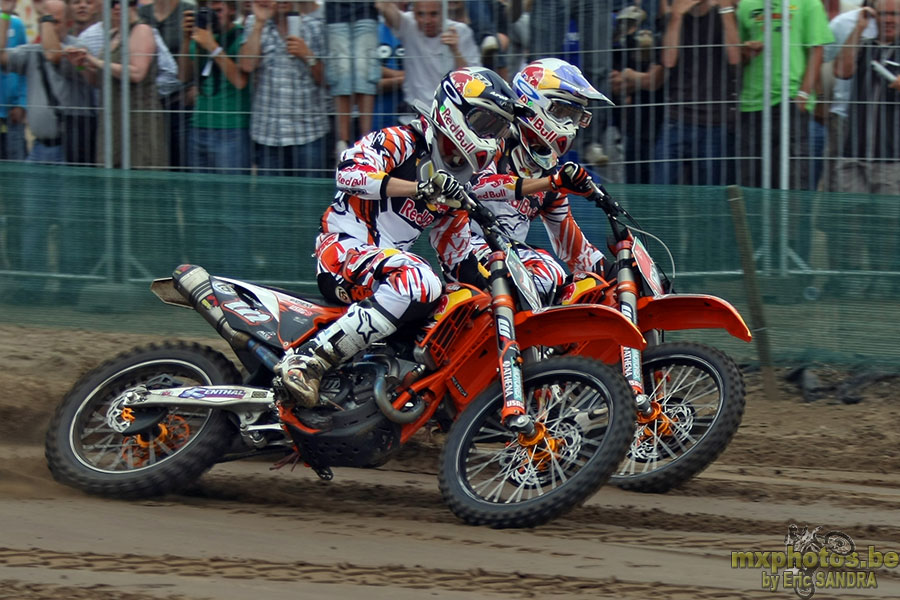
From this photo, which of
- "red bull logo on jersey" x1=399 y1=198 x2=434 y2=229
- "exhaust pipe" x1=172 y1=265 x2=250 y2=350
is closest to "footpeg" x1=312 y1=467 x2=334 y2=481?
"exhaust pipe" x1=172 y1=265 x2=250 y2=350

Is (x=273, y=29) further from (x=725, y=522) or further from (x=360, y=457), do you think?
(x=725, y=522)

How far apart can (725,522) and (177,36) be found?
214 inches

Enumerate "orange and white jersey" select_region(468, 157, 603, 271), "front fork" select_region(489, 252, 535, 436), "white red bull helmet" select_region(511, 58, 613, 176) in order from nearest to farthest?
"front fork" select_region(489, 252, 535, 436) → "white red bull helmet" select_region(511, 58, 613, 176) → "orange and white jersey" select_region(468, 157, 603, 271)

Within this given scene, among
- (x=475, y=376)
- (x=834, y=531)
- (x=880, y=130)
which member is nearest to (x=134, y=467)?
(x=475, y=376)

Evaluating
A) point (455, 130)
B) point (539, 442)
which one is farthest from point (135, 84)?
point (539, 442)

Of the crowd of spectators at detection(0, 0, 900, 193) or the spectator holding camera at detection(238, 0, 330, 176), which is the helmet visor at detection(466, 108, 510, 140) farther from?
the spectator holding camera at detection(238, 0, 330, 176)

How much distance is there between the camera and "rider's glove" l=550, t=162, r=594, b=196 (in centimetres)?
653

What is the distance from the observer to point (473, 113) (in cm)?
569

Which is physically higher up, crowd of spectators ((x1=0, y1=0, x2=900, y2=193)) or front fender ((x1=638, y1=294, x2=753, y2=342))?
crowd of spectators ((x1=0, y1=0, x2=900, y2=193))

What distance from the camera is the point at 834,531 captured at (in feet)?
17.7

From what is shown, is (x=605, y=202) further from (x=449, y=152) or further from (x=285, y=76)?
(x=285, y=76)

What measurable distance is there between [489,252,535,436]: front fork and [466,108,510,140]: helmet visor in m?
0.53

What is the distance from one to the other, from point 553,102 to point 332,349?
1.91 m

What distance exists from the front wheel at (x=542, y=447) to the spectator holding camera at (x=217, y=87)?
420 centimetres
